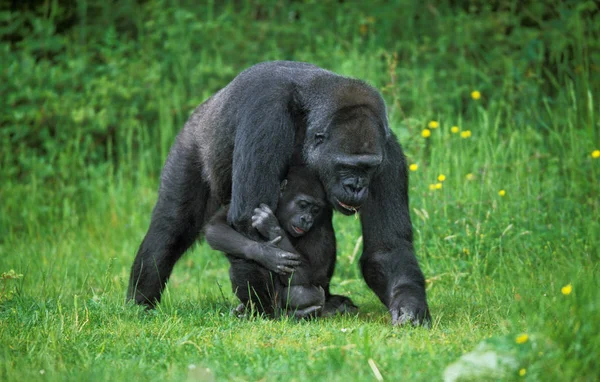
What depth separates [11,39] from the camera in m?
10.8

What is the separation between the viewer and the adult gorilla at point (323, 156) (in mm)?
4648

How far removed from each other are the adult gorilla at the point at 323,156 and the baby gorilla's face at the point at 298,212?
113 mm

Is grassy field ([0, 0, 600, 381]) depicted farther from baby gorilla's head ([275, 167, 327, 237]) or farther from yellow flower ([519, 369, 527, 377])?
baby gorilla's head ([275, 167, 327, 237])

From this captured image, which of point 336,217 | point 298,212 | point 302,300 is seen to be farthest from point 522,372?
point 336,217

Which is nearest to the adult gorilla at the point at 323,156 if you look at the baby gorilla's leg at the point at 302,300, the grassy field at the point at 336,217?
the baby gorilla's leg at the point at 302,300

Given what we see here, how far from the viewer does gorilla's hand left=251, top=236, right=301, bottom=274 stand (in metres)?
4.69

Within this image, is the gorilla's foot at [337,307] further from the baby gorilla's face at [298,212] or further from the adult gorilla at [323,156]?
the baby gorilla's face at [298,212]

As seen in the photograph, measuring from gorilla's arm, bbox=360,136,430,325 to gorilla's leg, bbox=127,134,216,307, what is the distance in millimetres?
1109

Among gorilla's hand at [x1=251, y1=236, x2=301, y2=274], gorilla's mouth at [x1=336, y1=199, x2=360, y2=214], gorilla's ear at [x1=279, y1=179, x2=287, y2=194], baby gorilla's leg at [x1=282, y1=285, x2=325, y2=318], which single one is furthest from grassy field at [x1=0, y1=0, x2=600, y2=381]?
gorilla's ear at [x1=279, y1=179, x2=287, y2=194]

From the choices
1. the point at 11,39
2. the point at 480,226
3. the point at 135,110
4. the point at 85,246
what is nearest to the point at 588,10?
the point at 480,226

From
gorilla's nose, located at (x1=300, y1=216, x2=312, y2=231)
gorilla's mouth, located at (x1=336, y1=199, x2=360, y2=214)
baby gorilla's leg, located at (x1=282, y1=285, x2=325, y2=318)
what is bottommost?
baby gorilla's leg, located at (x1=282, y1=285, x2=325, y2=318)

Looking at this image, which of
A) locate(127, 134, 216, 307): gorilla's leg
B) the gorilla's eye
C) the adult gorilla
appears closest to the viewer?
the adult gorilla

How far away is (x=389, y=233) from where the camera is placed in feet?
16.0

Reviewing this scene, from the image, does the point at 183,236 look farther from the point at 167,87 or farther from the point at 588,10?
the point at 588,10
